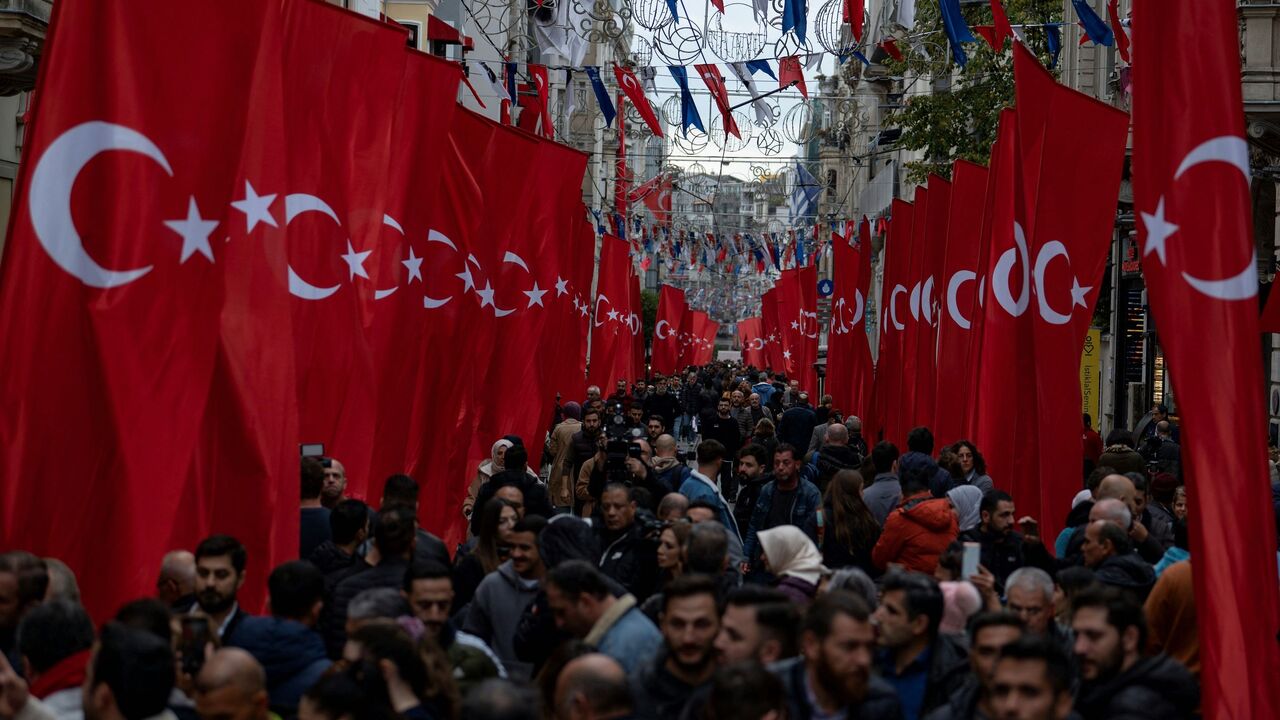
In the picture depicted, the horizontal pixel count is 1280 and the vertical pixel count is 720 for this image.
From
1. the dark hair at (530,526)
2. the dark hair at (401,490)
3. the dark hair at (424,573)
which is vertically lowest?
the dark hair at (424,573)

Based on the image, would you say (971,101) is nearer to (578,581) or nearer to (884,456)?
(884,456)

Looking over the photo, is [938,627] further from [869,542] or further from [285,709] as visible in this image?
[869,542]

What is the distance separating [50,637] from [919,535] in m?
5.26

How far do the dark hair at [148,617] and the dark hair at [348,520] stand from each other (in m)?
2.60

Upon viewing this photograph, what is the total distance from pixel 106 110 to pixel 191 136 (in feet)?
1.29

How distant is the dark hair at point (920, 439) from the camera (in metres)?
13.5

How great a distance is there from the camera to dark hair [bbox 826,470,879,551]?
10.8 m

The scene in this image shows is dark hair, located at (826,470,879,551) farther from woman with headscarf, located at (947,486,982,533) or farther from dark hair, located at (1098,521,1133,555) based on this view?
dark hair, located at (1098,521,1133,555)

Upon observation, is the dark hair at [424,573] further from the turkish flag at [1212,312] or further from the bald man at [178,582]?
the turkish flag at [1212,312]

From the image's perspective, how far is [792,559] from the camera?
804 centimetres

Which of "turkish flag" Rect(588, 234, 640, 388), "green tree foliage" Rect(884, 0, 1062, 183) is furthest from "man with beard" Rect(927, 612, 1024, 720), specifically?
"turkish flag" Rect(588, 234, 640, 388)

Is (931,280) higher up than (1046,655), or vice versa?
(931,280)

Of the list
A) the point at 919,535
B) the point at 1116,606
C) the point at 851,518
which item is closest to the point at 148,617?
the point at 1116,606

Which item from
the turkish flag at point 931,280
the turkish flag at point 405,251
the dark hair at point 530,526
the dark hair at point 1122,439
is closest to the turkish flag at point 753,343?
the turkish flag at point 931,280
